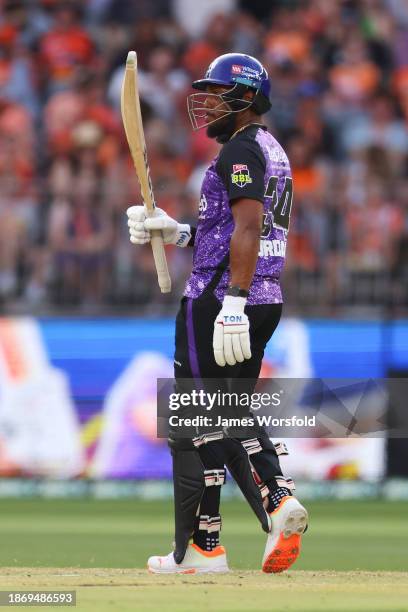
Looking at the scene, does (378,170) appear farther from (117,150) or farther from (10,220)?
(10,220)

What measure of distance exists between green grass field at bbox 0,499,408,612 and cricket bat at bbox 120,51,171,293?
1511 mm

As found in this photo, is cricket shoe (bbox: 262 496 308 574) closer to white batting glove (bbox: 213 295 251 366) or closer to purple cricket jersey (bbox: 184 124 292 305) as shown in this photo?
white batting glove (bbox: 213 295 251 366)

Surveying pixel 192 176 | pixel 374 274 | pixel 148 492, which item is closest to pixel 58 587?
pixel 148 492

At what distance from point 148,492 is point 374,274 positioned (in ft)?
8.81

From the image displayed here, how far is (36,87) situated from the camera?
15484 mm

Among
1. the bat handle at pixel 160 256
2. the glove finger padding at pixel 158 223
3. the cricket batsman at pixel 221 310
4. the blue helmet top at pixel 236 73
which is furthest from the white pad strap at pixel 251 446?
the blue helmet top at pixel 236 73

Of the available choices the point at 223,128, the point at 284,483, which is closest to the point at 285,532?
the point at 284,483

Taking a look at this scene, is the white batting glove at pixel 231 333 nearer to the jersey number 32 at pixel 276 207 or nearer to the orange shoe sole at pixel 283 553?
the jersey number 32 at pixel 276 207

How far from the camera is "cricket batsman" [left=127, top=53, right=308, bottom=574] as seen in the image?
669cm

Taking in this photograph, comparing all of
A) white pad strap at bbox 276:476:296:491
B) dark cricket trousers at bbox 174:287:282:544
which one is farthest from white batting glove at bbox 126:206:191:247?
white pad strap at bbox 276:476:296:491

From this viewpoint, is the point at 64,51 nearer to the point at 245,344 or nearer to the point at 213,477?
the point at 213,477

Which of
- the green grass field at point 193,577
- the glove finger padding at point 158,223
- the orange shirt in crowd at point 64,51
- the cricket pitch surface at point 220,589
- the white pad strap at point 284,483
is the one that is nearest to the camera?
the cricket pitch surface at point 220,589

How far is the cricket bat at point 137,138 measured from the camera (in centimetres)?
686

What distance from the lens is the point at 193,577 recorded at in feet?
21.7
